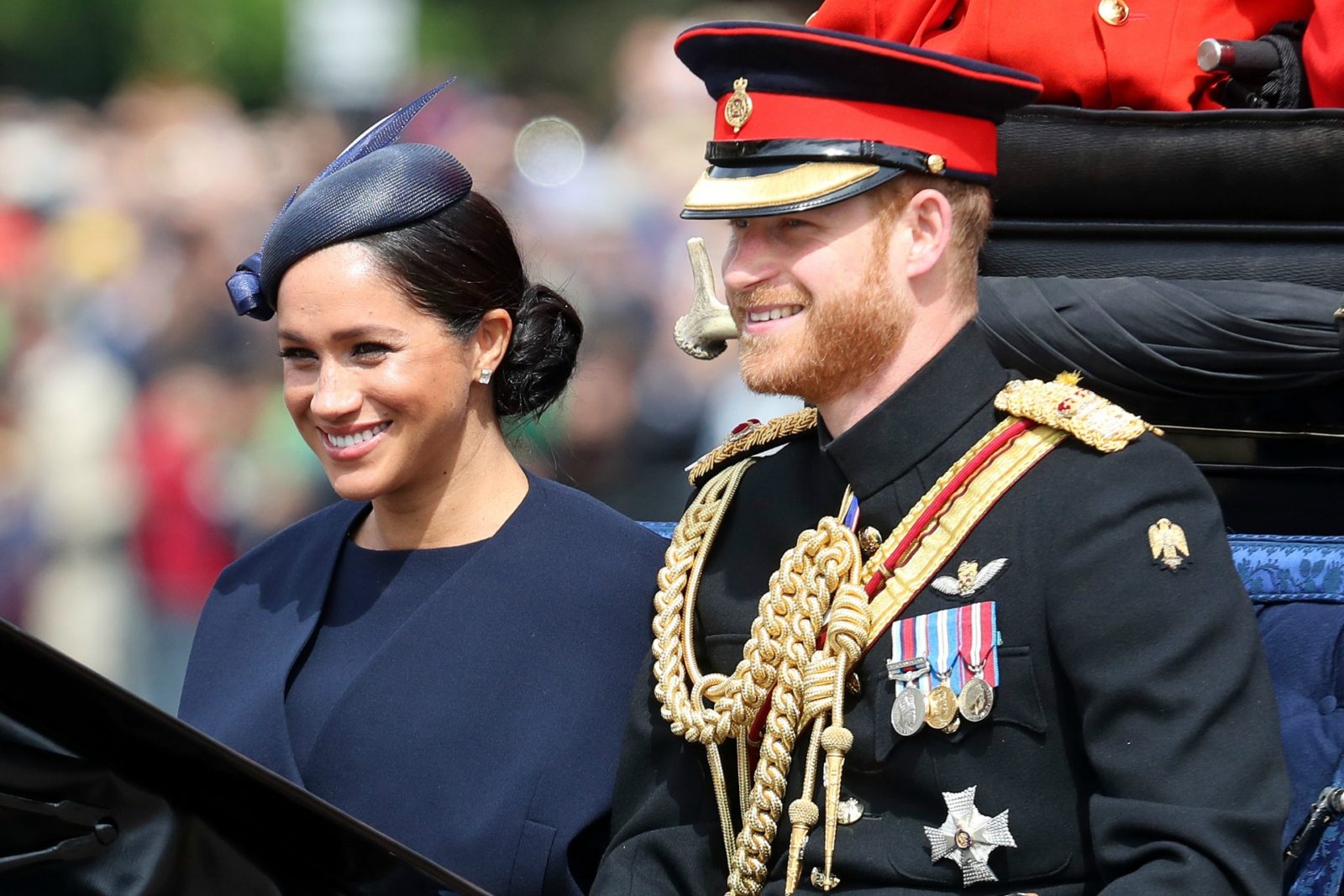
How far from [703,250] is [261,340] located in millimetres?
3539

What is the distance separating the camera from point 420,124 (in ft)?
21.6

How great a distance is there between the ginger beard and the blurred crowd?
10.2 ft

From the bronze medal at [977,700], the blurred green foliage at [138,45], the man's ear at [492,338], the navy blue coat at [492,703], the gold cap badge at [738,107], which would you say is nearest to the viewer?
the bronze medal at [977,700]

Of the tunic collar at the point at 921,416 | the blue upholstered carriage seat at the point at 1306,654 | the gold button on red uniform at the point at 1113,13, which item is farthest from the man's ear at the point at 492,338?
the blue upholstered carriage seat at the point at 1306,654

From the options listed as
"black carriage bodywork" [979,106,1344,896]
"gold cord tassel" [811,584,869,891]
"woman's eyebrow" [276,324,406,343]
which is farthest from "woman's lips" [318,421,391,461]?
"black carriage bodywork" [979,106,1344,896]

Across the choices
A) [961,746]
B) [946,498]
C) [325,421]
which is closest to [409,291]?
[325,421]

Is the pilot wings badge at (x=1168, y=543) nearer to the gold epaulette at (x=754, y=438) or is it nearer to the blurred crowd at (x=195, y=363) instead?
the gold epaulette at (x=754, y=438)

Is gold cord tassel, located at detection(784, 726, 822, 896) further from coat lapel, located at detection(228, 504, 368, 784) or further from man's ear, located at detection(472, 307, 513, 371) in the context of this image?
man's ear, located at detection(472, 307, 513, 371)

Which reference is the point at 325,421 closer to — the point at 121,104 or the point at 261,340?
the point at 261,340

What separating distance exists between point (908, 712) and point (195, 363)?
4194mm

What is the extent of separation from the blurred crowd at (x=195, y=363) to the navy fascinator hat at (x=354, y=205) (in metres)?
2.58

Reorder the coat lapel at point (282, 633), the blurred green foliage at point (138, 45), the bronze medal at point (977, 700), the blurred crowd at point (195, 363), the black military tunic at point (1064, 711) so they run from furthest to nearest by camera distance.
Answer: the blurred green foliage at point (138, 45)
the blurred crowd at point (195, 363)
the coat lapel at point (282, 633)
the bronze medal at point (977, 700)
the black military tunic at point (1064, 711)

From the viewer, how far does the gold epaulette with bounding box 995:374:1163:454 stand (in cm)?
226

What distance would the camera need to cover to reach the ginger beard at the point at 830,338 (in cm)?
232
